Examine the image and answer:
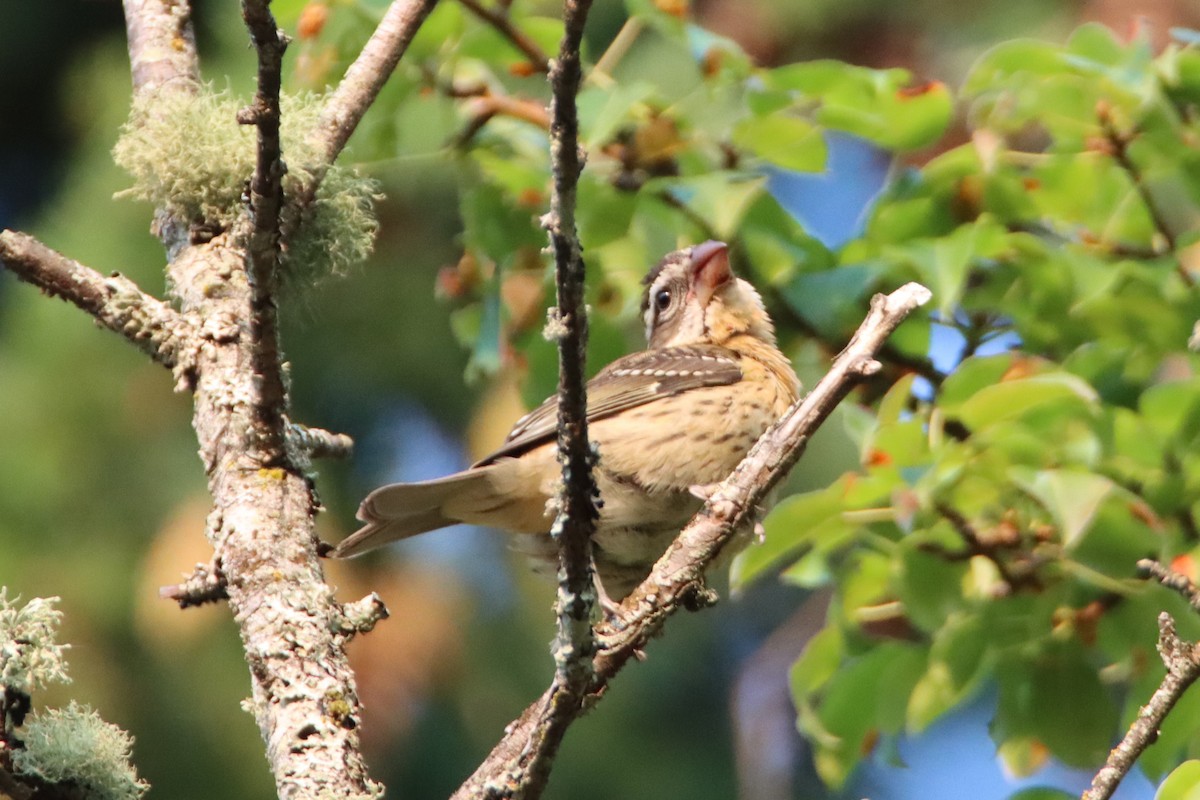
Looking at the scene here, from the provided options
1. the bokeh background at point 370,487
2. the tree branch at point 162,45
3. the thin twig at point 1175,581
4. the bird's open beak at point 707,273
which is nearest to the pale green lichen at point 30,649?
the tree branch at point 162,45

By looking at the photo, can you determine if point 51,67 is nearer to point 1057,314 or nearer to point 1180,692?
point 1057,314

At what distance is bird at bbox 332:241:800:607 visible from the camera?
11.3ft

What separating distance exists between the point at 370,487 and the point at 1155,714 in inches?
161

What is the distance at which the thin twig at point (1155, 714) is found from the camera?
2.07m

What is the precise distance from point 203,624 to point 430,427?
1.20 meters

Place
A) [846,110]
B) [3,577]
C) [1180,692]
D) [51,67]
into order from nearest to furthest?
[1180,692] → [846,110] → [3,577] → [51,67]

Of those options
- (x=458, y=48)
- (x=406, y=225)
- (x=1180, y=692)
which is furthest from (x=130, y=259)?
(x=1180, y=692)

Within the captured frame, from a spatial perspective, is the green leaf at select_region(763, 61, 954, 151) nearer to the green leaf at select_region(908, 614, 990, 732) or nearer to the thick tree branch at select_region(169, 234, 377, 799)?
the green leaf at select_region(908, 614, 990, 732)

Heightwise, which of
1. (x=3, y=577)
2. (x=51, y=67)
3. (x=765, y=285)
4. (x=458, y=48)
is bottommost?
(x=765, y=285)

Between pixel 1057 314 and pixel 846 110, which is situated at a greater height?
pixel 846 110

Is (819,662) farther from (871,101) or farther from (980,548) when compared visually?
(871,101)

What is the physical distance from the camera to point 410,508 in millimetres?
3441

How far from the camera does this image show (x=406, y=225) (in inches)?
247

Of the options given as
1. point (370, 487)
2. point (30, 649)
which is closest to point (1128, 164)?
point (30, 649)
